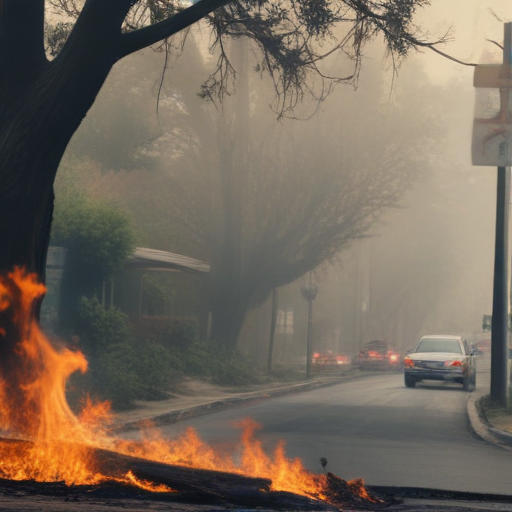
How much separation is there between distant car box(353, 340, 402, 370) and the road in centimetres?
2611

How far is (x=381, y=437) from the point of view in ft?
55.2

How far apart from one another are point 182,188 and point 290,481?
30.6 m

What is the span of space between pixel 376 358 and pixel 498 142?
33293 millimetres

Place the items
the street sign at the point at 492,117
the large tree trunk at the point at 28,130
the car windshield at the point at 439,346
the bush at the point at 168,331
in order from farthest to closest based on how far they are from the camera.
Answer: the car windshield at the point at 439,346
the bush at the point at 168,331
the street sign at the point at 492,117
the large tree trunk at the point at 28,130

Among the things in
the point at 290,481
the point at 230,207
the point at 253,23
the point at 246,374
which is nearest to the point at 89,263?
the point at 246,374

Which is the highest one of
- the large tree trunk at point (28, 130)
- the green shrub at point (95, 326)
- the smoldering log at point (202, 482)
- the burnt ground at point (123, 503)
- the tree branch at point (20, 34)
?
the tree branch at point (20, 34)

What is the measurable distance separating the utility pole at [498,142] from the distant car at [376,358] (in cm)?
3130

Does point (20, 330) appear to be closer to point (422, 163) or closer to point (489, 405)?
point (489, 405)

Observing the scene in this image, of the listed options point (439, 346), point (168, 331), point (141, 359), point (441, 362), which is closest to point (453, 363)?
point (441, 362)

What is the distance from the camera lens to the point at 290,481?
955 centimetres

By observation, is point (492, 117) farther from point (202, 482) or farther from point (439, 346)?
point (202, 482)

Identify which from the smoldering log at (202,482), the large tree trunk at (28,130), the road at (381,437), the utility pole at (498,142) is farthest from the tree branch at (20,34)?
the utility pole at (498,142)

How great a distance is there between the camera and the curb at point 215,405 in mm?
18109

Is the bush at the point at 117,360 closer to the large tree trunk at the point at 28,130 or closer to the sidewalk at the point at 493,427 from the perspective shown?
the sidewalk at the point at 493,427
